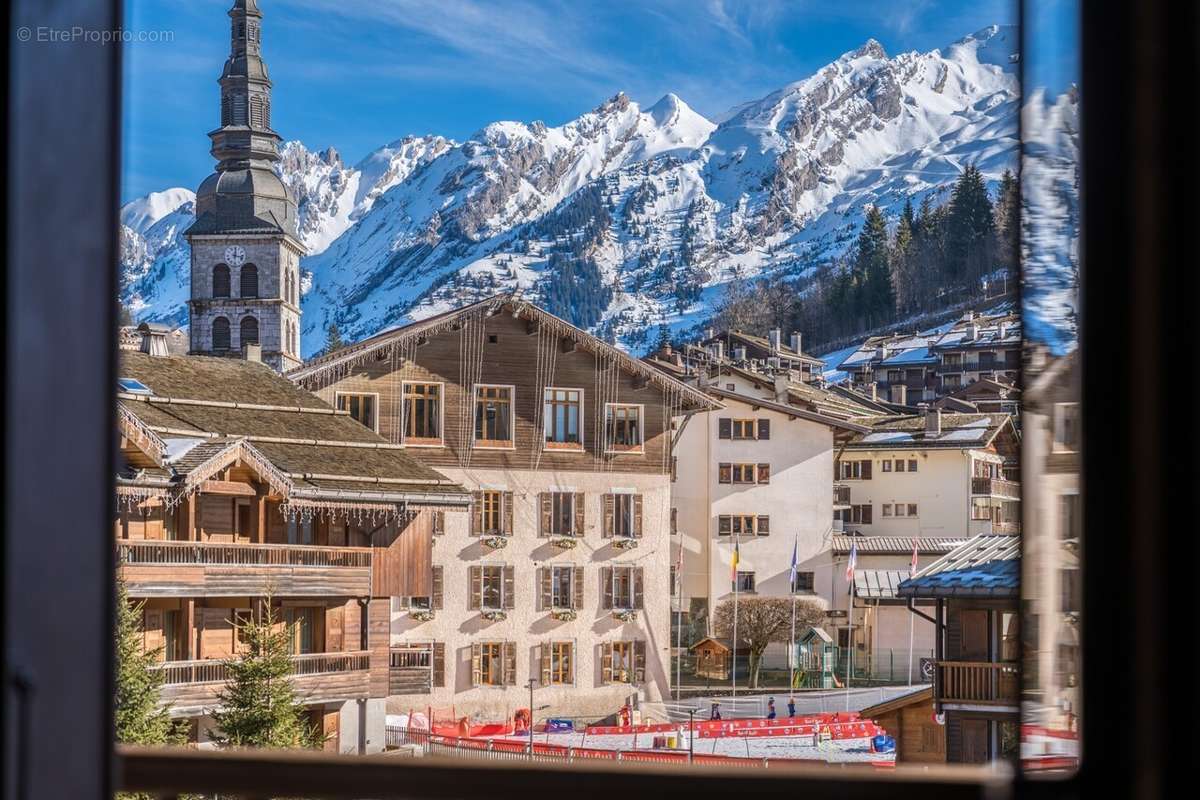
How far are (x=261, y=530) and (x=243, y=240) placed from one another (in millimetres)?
30978

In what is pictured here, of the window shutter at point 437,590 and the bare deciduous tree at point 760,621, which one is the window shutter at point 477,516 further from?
the bare deciduous tree at point 760,621

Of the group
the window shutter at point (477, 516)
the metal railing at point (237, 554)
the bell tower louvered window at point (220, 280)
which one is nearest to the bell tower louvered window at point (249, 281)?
the bell tower louvered window at point (220, 280)

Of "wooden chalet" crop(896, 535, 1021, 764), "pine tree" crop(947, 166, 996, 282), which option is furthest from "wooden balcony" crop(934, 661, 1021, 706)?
"pine tree" crop(947, 166, 996, 282)

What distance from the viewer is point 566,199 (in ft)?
510

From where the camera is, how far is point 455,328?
21.3 m

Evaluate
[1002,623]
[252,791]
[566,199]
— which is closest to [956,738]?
[1002,623]


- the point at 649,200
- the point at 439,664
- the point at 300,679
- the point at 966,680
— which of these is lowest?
the point at 439,664

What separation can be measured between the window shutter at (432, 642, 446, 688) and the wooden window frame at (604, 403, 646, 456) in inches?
143

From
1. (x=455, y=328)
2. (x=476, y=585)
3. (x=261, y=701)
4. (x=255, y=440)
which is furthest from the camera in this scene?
(x=476, y=585)

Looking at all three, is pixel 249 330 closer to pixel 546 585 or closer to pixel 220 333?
pixel 220 333

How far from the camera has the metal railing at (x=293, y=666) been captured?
13469mm

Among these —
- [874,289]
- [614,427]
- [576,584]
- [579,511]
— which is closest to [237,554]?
[579,511]

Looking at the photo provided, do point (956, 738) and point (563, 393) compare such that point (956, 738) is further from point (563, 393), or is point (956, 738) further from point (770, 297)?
point (770, 297)

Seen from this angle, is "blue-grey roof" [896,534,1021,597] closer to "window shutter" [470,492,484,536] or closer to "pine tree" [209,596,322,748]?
"pine tree" [209,596,322,748]
